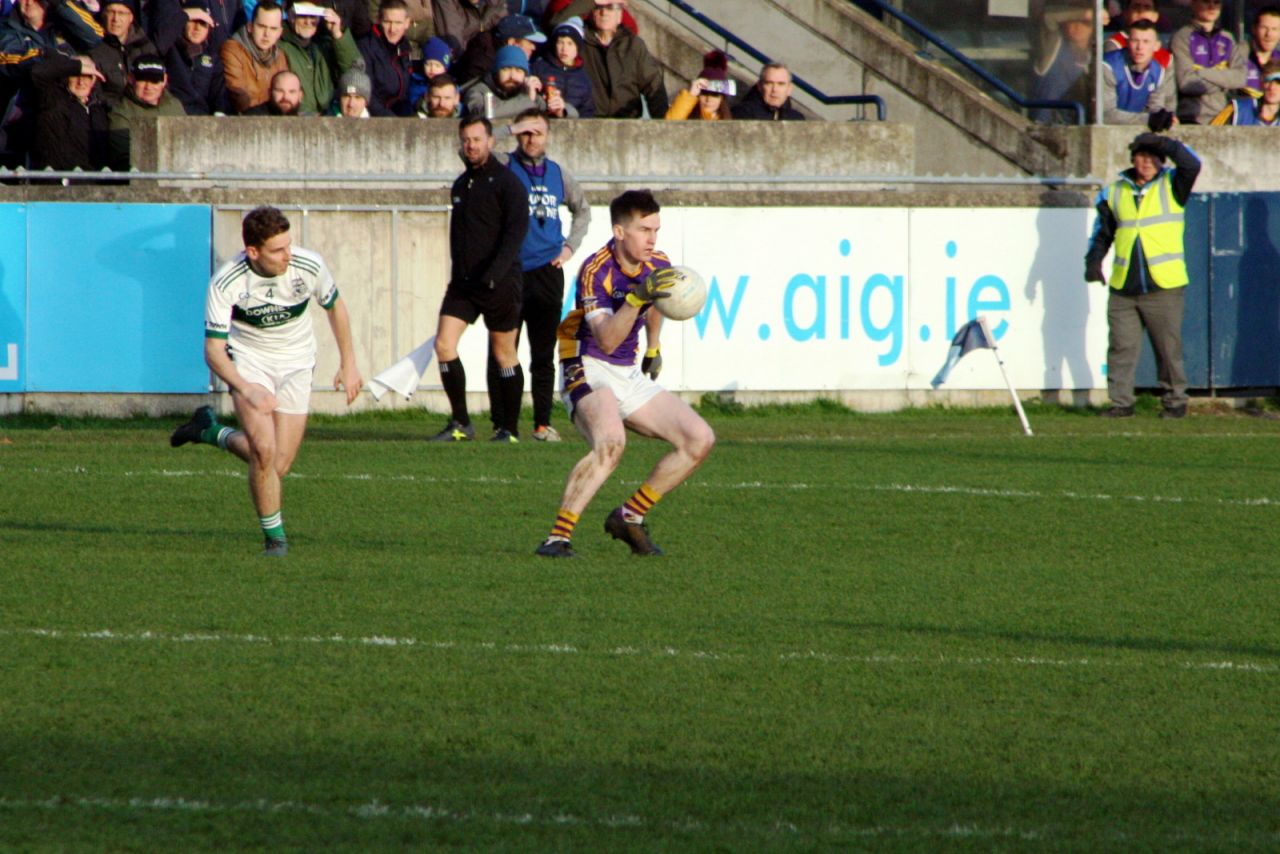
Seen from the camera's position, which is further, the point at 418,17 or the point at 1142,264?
the point at 418,17

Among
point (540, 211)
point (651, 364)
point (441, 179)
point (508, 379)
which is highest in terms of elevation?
point (441, 179)

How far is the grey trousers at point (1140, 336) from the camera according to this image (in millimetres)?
17641

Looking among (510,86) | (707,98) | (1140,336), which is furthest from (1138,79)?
(510,86)

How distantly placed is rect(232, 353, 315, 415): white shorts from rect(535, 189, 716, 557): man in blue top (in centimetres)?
127

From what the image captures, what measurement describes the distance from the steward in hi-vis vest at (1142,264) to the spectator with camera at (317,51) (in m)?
7.11

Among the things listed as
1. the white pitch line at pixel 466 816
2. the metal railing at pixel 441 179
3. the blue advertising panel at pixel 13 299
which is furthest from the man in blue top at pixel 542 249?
the white pitch line at pixel 466 816

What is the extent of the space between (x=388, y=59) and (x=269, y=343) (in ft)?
32.8

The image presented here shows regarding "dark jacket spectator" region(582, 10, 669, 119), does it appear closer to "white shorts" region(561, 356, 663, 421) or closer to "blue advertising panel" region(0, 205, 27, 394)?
"blue advertising panel" region(0, 205, 27, 394)

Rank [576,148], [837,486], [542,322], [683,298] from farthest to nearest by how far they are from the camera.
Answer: [576,148]
[542,322]
[837,486]
[683,298]

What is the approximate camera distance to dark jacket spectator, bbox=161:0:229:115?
1825 centimetres

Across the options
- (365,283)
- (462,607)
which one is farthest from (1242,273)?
(462,607)

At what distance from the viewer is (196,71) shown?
18.4m

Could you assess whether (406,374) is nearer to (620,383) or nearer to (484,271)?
(484,271)

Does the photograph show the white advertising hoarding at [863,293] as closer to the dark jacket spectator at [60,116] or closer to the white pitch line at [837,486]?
the dark jacket spectator at [60,116]
